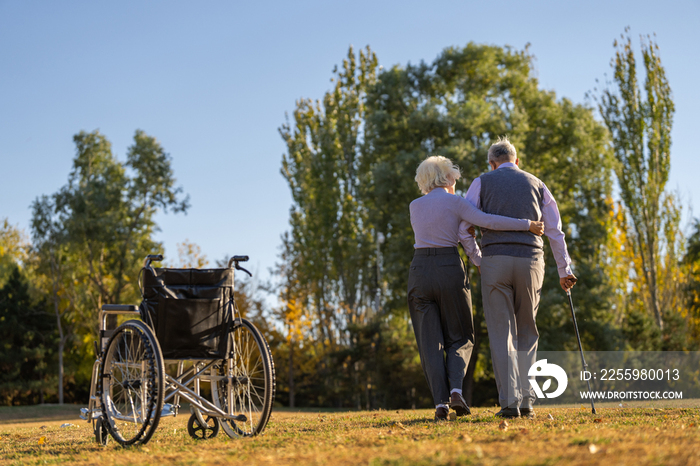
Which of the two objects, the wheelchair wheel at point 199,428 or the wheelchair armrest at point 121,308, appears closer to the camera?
the wheelchair armrest at point 121,308

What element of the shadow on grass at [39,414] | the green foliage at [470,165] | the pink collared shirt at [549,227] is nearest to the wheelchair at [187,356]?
the pink collared shirt at [549,227]

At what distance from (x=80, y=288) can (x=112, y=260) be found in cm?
198

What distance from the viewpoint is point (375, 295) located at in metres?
25.2

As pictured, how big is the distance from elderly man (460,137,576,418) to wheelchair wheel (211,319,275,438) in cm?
168

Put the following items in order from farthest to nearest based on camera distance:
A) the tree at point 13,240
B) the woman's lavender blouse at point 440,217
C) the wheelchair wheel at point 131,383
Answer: the tree at point 13,240 < the woman's lavender blouse at point 440,217 < the wheelchair wheel at point 131,383

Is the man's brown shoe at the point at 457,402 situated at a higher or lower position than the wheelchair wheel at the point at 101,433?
higher

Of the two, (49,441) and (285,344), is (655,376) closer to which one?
(49,441)

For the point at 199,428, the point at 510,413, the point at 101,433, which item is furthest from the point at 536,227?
the point at 101,433

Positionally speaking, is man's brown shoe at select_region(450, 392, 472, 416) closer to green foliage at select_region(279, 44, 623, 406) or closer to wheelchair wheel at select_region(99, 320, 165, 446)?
wheelchair wheel at select_region(99, 320, 165, 446)

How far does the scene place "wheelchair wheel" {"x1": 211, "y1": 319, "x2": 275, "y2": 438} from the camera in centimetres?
397

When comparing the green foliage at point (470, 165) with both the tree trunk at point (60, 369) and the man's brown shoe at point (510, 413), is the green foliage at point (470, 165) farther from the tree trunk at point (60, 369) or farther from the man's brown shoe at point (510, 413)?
the man's brown shoe at point (510, 413)

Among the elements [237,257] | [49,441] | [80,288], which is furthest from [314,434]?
[80,288]

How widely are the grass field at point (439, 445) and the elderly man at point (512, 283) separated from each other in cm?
31

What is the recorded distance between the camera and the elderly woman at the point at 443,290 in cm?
455
